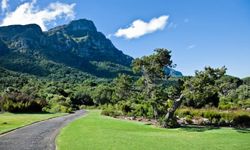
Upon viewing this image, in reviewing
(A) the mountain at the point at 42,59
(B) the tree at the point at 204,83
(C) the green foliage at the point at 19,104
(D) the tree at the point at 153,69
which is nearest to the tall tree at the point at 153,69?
(D) the tree at the point at 153,69

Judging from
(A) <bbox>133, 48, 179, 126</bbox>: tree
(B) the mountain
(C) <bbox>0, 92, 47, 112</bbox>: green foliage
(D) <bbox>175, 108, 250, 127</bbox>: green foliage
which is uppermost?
(B) the mountain

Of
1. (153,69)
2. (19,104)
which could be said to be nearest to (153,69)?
(153,69)

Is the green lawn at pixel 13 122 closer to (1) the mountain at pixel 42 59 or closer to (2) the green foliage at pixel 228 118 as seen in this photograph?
(2) the green foliage at pixel 228 118

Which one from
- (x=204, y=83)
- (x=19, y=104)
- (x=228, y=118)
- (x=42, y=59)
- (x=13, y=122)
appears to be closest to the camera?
(x=204, y=83)

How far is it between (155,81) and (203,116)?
5.67m

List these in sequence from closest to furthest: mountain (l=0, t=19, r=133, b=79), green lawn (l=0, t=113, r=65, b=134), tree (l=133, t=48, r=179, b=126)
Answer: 1. green lawn (l=0, t=113, r=65, b=134)
2. tree (l=133, t=48, r=179, b=126)
3. mountain (l=0, t=19, r=133, b=79)

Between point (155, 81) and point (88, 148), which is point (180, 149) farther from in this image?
point (155, 81)

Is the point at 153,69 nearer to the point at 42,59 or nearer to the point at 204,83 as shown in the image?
the point at 204,83

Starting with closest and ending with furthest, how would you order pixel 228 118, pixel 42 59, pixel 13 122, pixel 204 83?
pixel 204 83 → pixel 228 118 → pixel 13 122 → pixel 42 59

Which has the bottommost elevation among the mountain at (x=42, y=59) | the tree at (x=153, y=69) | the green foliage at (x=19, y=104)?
the green foliage at (x=19, y=104)

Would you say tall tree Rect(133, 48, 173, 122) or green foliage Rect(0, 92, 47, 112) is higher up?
tall tree Rect(133, 48, 173, 122)

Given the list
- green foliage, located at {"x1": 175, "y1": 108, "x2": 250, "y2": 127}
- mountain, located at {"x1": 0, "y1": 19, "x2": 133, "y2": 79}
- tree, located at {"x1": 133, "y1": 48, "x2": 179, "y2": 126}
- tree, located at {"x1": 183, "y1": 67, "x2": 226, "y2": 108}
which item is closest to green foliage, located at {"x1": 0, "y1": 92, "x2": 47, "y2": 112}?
tree, located at {"x1": 133, "y1": 48, "x2": 179, "y2": 126}

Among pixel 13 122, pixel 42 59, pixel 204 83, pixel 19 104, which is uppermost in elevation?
pixel 42 59

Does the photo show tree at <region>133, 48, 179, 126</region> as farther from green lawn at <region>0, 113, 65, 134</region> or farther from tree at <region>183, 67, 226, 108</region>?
green lawn at <region>0, 113, 65, 134</region>
